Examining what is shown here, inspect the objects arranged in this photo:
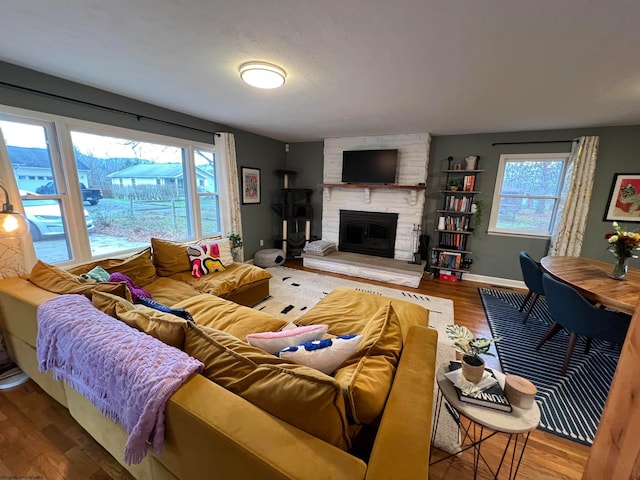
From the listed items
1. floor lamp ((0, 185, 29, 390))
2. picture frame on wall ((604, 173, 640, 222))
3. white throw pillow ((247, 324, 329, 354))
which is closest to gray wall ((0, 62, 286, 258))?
floor lamp ((0, 185, 29, 390))

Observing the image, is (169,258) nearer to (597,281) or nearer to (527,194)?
(597,281)

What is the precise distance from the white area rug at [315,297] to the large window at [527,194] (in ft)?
5.92

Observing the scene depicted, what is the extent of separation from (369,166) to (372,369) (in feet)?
12.5

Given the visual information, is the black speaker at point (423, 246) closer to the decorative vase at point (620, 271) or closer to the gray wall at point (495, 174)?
the gray wall at point (495, 174)

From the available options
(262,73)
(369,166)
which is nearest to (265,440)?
(262,73)

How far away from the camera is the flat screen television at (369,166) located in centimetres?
421

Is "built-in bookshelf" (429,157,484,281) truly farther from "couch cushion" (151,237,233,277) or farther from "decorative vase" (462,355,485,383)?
"couch cushion" (151,237,233,277)

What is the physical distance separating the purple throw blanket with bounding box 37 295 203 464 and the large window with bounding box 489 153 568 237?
15.2 feet

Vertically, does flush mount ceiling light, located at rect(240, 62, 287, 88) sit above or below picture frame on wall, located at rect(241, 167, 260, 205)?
above

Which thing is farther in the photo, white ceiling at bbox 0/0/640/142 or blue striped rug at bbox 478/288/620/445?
blue striped rug at bbox 478/288/620/445

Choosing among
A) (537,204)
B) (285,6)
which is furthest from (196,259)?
(537,204)

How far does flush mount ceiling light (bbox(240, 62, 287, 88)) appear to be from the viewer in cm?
187

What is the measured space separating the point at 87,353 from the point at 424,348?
1.65 metres

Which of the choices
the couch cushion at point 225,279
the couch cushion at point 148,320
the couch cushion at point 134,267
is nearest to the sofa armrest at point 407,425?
the couch cushion at point 148,320
